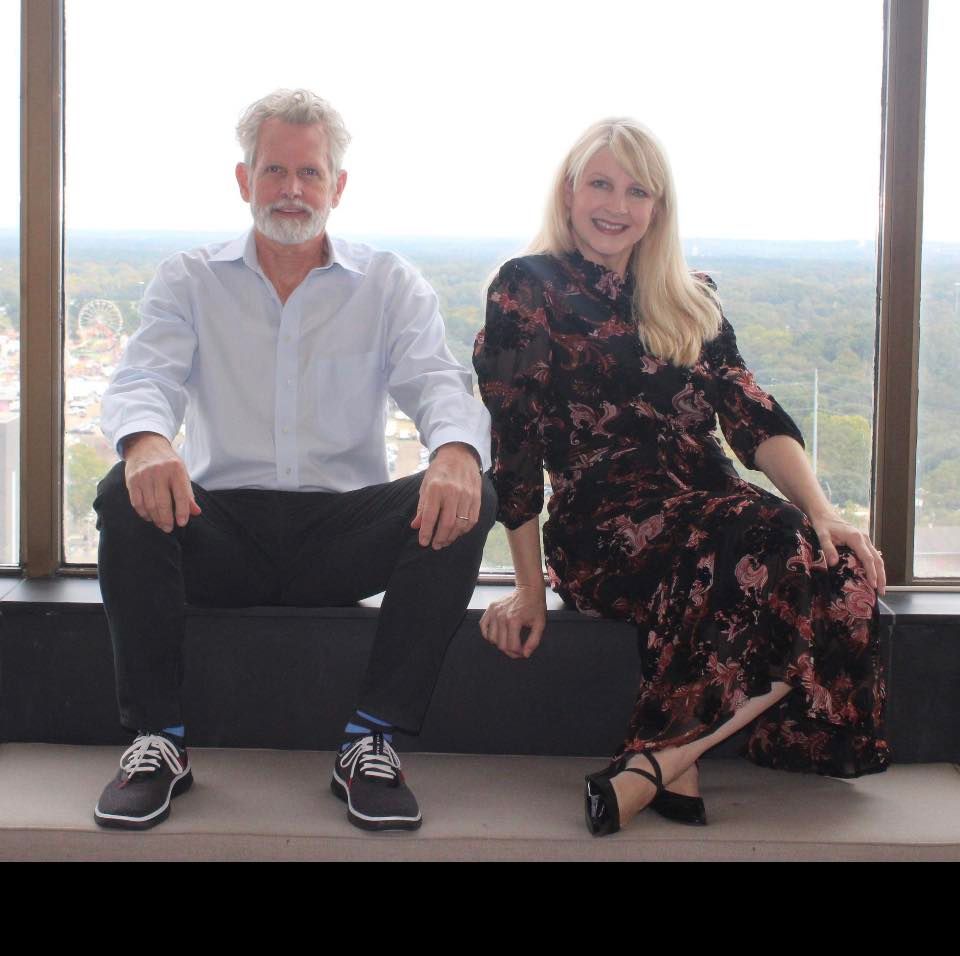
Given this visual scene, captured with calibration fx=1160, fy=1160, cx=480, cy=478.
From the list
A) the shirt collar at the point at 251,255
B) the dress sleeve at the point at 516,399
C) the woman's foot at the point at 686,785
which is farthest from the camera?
the shirt collar at the point at 251,255

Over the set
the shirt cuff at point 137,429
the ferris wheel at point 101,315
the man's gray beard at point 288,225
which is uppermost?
the man's gray beard at point 288,225

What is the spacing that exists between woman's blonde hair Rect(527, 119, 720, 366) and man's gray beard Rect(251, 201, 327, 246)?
400mm

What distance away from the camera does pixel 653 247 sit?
6.97 ft

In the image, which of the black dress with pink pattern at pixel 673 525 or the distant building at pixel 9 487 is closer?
the black dress with pink pattern at pixel 673 525

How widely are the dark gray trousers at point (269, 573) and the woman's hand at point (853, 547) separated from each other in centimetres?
53

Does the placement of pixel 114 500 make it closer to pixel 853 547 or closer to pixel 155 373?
pixel 155 373

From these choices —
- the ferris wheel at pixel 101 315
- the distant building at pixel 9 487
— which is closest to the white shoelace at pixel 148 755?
the distant building at pixel 9 487

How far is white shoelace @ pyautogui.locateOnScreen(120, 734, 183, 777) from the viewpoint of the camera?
1.80 m

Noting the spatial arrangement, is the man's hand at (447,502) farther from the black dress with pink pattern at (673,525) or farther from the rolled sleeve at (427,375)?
the black dress with pink pattern at (673,525)

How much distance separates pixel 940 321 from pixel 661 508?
0.89 m

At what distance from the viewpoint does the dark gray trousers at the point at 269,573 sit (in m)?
1.79

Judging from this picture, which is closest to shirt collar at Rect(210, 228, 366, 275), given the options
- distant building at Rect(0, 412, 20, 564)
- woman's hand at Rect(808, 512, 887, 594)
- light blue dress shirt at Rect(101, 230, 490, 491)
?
light blue dress shirt at Rect(101, 230, 490, 491)
